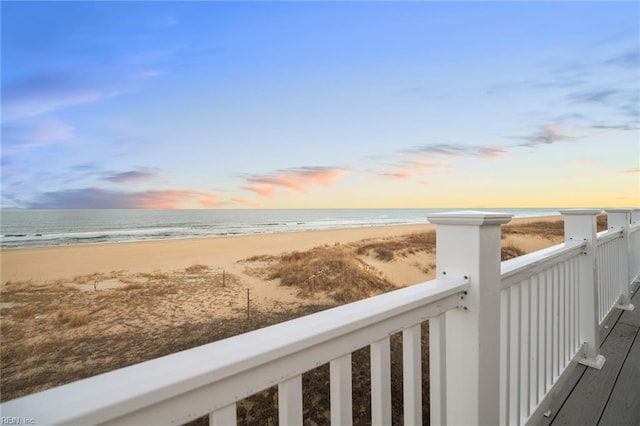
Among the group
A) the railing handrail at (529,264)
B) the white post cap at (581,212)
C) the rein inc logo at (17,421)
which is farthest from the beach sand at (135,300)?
the rein inc logo at (17,421)

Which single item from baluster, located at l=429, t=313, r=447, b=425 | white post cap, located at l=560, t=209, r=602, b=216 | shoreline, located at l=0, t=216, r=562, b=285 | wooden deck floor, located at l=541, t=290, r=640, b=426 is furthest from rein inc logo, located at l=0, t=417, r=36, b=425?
shoreline, located at l=0, t=216, r=562, b=285

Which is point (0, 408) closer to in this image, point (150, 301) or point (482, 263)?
point (482, 263)

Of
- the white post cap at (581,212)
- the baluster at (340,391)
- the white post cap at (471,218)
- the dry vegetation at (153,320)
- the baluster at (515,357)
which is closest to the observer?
the baluster at (340,391)

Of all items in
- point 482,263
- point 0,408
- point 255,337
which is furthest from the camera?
point 482,263

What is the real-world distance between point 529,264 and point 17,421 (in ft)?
5.74

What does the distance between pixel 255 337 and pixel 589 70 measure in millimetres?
10774

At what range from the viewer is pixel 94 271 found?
1050cm

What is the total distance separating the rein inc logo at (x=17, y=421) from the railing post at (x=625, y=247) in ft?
14.4

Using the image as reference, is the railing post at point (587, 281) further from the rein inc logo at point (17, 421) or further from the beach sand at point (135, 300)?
the beach sand at point (135, 300)

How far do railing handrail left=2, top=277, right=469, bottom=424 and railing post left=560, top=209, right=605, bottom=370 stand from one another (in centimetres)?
223

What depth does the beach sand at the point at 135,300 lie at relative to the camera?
4055mm

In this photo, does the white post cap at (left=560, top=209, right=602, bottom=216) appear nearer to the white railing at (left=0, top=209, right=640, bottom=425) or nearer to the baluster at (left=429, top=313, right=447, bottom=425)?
the white railing at (left=0, top=209, right=640, bottom=425)

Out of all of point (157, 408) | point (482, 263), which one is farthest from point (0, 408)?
point (482, 263)

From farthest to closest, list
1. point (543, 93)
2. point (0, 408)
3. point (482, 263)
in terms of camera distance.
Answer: point (543, 93) < point (482, 263) < point (0, 408)
